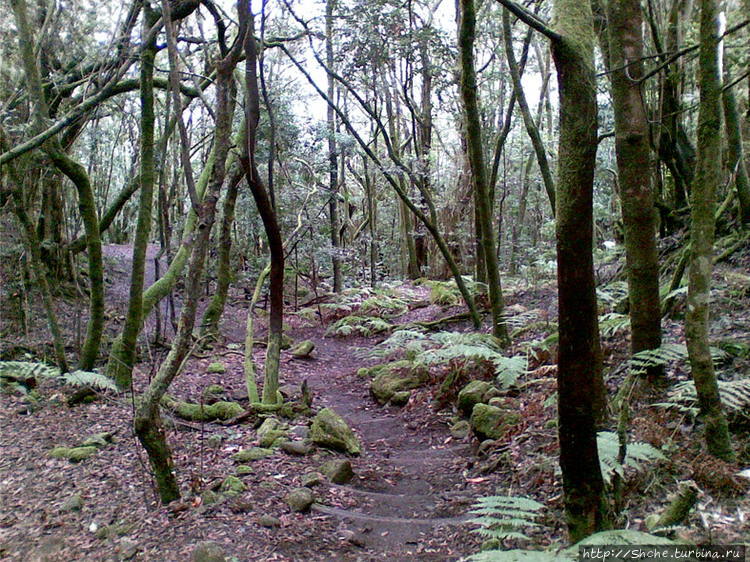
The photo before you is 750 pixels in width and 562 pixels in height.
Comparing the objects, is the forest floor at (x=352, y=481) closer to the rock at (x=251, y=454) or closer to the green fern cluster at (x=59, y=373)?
the rock at (x=251, y=454)

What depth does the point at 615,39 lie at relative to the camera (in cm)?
463

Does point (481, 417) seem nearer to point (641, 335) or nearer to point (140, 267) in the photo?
point (641, 335)

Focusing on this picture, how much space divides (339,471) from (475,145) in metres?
4.43

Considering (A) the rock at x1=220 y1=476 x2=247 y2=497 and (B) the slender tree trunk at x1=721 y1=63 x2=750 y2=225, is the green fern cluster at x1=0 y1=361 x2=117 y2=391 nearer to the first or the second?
(A) the rock at x1=220 y1=476 x2=247 y2=497

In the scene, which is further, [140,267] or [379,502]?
[140,267]

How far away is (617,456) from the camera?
3.09 metres

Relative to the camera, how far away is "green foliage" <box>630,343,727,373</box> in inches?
161

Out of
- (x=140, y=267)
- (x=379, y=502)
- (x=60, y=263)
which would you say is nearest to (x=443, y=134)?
(x=60, y=263)

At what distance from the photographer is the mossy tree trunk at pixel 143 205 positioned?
5719mm

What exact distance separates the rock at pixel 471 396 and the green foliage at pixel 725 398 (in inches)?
91.8

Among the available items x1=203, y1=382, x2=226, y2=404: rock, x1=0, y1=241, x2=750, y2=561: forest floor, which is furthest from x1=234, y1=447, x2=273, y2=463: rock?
x1=203, y1=382, x2=226, y2=404: rock

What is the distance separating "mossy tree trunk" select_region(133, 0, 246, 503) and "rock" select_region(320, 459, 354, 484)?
1325 millimetres

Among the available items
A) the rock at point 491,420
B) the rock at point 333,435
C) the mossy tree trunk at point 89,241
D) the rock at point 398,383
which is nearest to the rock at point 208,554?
the rock at point 333,435

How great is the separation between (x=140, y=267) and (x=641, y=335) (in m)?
5.29
